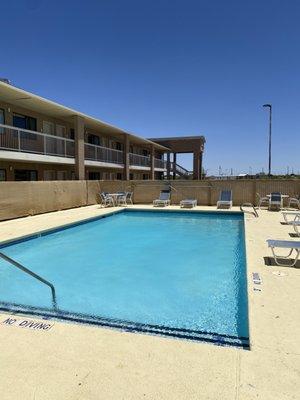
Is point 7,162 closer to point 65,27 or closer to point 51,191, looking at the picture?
point 51,191

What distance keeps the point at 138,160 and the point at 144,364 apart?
2954 centimetres

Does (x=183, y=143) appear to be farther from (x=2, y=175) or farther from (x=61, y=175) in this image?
(x=2, y=175)

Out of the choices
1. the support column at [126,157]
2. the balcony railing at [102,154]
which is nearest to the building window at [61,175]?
the balcony railing at [102,154]

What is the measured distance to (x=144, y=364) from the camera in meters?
3.09

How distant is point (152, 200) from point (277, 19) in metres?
11.4

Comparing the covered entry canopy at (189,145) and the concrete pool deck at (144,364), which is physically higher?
the covered entry canopy at (189,145)

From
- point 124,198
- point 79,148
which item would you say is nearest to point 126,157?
point 79,148

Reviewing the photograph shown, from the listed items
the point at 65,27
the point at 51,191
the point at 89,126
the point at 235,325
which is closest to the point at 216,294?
the point at 235,325

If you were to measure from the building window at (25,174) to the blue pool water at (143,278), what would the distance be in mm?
7072

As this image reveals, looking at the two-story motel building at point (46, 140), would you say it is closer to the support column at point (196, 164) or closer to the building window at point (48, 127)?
the building window at point (48, 127)

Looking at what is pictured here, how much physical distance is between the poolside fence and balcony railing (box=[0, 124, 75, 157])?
86.9 inches

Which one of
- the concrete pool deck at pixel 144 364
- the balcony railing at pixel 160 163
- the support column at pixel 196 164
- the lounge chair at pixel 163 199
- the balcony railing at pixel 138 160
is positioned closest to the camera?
the concrete pool deck at pixel 144 364

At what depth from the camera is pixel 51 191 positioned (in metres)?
16.4

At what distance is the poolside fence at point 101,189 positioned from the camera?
14.0m
